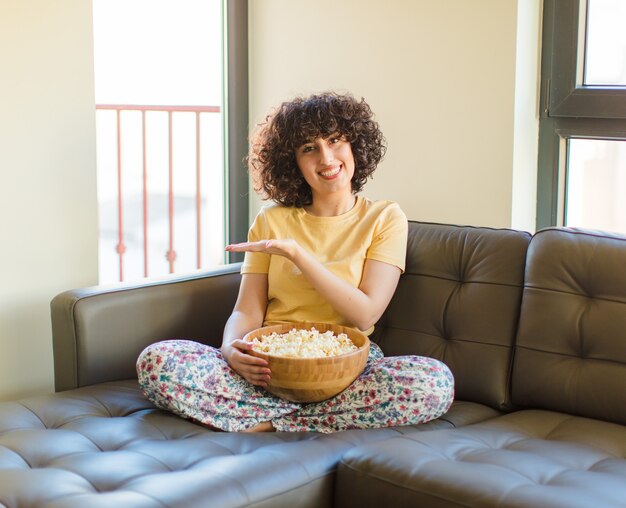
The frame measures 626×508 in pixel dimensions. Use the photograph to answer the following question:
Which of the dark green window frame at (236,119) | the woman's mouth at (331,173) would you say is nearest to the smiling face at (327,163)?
the woman's mouth at (331,173)

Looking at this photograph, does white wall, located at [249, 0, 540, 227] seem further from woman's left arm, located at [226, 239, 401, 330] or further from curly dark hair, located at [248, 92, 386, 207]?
woman's left arm, located at [226, 239, 401, 330]

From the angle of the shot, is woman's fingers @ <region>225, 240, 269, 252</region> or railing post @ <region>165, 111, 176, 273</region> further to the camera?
railing post @ <region>165, 111, 176, 273</region>

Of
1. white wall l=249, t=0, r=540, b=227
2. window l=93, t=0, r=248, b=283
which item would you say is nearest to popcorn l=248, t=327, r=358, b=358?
white wall l=249, t=0, r=540, b=227

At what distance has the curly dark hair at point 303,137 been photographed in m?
2.56

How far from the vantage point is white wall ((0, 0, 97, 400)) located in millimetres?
2756

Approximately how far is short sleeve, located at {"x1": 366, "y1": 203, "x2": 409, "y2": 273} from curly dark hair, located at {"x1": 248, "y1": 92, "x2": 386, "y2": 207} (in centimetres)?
18

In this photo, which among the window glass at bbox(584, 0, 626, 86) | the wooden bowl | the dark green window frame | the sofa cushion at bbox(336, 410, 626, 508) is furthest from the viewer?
the dark green window frame

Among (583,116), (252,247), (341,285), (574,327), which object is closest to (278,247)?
(252,247)

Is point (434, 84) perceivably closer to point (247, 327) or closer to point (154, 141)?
point (247, 327)

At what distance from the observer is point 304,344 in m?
2.22

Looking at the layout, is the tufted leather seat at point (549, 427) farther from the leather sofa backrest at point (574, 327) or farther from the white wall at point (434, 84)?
the white wall at point (434, 84)

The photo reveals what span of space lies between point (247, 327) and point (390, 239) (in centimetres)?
47

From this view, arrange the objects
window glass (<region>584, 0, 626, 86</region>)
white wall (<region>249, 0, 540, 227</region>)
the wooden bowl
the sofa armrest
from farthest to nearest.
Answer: white wall (<region>249, 0, 540, 227</region>) → window glass (<region>584, 0, 626, 86</region>) → the sofa armrest → the wooden bowl

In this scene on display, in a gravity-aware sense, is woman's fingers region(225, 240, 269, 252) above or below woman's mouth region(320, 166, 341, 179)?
below
